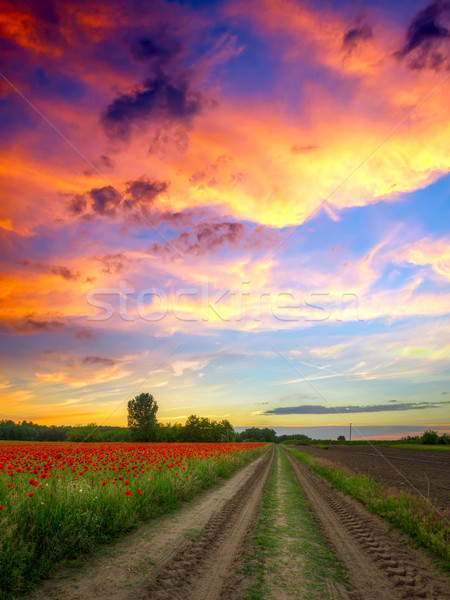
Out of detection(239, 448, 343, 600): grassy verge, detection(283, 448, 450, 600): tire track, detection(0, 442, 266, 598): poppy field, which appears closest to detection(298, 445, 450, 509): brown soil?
detection(283, 448, 450, 600): tire track

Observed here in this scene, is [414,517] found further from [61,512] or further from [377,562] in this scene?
[61,512]

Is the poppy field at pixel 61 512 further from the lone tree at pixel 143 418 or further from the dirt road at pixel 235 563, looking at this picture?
the lone tree at pixel 143 418

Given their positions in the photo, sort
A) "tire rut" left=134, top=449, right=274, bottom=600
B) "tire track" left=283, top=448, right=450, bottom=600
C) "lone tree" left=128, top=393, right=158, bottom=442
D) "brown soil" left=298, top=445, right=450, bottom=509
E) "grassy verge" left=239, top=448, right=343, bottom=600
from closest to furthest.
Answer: "tire rut" left=134, top=449, right=274, bottom=600, "grassy verge" left=239, top=448, right=343, bottom=600, "tire track" left=283, top=448, right=450, bottom=600, "brown soil" left=298, top=445, right=450, bottom=509, "lone tree" left=128, top=393, right=158, bottom=442

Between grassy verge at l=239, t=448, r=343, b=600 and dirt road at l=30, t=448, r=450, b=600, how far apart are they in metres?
0.02

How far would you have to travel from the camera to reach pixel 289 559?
19.2ft

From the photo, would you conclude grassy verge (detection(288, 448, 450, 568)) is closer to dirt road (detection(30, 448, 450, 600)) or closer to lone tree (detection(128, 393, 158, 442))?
dirt road (detection(30, 448, 450, 600))

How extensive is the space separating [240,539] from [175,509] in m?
3.39

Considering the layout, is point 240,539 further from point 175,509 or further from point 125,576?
point 175,509

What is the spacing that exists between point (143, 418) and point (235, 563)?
9024cm

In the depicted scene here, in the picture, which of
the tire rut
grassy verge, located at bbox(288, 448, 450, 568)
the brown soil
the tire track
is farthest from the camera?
the brown soil

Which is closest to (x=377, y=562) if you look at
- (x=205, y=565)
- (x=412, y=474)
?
(x=205, y=565)

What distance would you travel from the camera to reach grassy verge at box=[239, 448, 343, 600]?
469 cm

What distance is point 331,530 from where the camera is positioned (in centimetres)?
805

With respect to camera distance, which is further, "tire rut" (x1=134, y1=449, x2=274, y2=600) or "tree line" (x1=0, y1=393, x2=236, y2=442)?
"tree line" (x1=0, y1=393, x2=236, y2=442)
